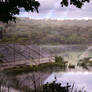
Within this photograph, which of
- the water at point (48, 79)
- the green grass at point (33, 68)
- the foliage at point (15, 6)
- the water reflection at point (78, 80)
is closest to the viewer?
the foliage at point (15, 6)

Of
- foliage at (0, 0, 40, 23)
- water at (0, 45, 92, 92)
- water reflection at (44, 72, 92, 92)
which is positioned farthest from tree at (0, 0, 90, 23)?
water reflection at (44, 72, 92, 92)

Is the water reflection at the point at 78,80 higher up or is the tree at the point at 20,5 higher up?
the tree at the point at 20,5

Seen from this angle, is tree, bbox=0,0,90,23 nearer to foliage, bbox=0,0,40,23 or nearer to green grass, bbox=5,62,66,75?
foliage, bbox=0,0,40,23

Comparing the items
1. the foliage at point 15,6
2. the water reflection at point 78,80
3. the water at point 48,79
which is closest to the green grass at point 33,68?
the water at point 48,79

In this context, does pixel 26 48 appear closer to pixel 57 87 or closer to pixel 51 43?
pixel 51 43

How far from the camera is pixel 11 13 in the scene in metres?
4.25

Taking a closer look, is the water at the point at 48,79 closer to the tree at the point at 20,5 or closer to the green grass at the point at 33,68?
the green grass at the point at 33,68

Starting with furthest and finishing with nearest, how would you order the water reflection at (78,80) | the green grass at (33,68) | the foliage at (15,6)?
the green grass at (33,68) → the water reflection at (78,80) → the foliage at (15,6)

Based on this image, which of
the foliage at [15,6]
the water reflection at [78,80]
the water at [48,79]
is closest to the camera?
the foliage at [15,6]

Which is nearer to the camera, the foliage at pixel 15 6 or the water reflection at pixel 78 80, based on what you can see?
the foliage at pixel 15 6

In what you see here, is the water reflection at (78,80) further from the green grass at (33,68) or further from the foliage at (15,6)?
the foliage at (15,6)

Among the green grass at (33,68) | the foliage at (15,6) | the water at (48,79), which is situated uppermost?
the foliage at (15,6)

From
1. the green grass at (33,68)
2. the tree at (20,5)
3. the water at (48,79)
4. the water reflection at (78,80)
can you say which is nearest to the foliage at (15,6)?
the tree at (20,5)

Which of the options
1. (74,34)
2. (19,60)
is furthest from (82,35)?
(19,60)
